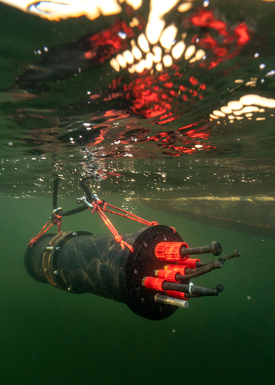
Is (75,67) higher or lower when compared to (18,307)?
higher

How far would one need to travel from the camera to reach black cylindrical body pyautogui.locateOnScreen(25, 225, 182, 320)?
283 cm

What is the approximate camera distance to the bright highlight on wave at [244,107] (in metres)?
3.54

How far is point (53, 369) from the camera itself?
38.1 feet

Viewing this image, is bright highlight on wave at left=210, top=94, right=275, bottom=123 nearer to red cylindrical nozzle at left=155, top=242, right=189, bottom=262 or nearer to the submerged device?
→ the submerged device

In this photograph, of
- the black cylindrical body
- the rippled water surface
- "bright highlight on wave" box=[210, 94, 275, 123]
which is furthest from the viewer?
"bright highlight on wave" box=[210, 94, 275, 123]

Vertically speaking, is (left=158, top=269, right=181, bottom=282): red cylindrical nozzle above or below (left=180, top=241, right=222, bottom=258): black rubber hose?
below

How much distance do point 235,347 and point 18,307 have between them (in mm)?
20541

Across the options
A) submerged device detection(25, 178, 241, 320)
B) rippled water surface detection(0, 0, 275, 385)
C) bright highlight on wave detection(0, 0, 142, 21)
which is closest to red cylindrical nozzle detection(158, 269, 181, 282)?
submerged device detection(25, 178, 241, 320)

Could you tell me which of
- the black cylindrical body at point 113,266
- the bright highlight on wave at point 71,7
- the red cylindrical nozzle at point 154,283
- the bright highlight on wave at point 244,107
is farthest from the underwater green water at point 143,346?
the bright highlight on wave at point 71,7

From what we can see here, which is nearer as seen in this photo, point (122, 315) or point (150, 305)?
point (150, 305)

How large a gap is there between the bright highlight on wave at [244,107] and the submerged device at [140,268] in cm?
256

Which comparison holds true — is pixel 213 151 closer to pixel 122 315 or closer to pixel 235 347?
pixel 235 347

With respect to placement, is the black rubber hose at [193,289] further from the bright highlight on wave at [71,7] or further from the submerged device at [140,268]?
the bright highlight on wave at [71,7]

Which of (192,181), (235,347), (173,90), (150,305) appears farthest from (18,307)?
(173,90)
